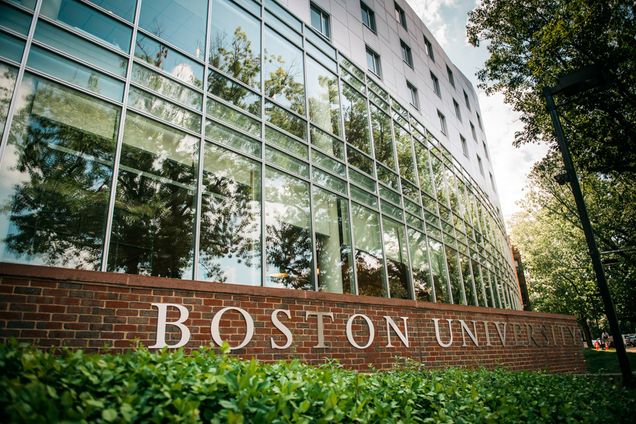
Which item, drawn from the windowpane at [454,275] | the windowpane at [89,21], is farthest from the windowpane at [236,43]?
the windowpane at [454,275]

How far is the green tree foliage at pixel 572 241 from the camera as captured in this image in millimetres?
20812

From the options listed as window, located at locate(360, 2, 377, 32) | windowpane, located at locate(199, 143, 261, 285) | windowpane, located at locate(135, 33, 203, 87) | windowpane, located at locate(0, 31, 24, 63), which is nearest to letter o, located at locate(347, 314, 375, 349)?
windowpane, located at locate(199, 143, 261, 285)

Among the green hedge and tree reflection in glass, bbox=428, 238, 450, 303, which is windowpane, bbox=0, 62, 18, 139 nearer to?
the green hedge

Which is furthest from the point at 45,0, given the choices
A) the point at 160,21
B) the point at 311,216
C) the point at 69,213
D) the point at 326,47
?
the point at 326,47

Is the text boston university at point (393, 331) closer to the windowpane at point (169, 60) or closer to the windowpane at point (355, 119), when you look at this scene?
the windowpane at point (169, 60)

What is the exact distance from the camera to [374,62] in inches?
543

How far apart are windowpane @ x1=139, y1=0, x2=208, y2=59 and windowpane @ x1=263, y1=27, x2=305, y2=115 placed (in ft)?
5.29

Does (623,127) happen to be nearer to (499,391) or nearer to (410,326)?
(410,326)

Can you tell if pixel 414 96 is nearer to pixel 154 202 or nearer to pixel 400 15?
pixel 400 15

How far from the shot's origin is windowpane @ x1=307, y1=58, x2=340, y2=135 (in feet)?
32.1

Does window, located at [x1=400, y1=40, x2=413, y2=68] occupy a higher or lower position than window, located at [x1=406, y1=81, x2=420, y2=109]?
higher

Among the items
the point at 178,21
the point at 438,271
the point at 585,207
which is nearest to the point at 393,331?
the point at 585,207

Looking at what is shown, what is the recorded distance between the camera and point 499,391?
15.5 feet

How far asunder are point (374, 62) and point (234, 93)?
7653 mm
